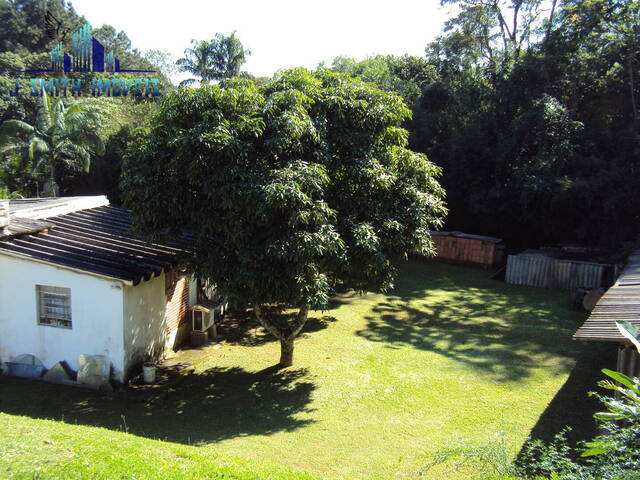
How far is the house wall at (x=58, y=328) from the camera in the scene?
12.3 m

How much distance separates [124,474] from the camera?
22.0ft

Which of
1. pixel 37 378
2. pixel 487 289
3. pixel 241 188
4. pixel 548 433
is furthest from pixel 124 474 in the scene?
pixel 487 289

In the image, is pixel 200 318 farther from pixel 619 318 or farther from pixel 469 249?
pixel 469 249

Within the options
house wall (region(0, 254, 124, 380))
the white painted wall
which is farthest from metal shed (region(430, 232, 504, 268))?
house wall (region(0, 254, 124, 380))

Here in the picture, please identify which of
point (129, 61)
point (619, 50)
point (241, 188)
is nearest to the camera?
point (241, 188)

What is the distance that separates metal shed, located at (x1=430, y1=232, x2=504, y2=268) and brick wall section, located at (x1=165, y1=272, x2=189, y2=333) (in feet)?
51.2

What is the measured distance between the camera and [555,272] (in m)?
23.2

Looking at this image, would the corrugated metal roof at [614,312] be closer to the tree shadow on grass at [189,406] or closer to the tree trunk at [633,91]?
the tree shadow on grass at [189,406]

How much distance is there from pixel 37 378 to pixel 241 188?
7174 mm

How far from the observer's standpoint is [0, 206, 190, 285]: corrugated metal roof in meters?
12.4

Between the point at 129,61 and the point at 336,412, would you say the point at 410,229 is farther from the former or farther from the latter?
the point at 129,61

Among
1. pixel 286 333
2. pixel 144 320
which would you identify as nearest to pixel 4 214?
pixel 144 320

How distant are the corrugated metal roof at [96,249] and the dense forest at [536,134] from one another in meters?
9.44

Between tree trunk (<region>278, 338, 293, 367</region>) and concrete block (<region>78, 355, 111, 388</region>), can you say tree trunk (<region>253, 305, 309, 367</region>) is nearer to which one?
tree trunk (<region>278, 338, 293, 367</region>)
